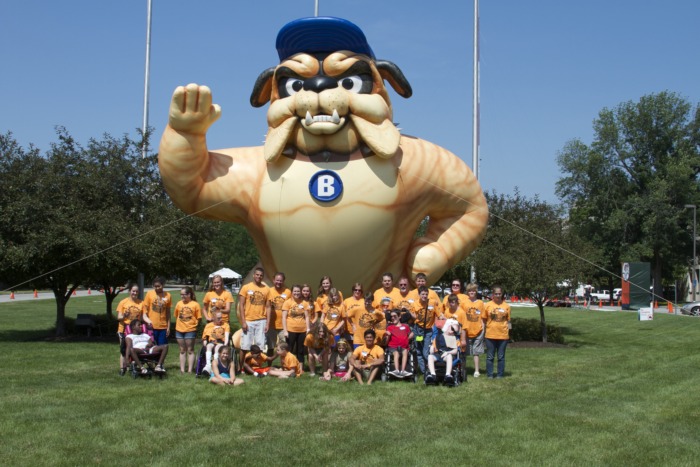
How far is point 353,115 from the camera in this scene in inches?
329

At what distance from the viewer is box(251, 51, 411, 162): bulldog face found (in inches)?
324

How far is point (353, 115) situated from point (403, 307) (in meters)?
2.23

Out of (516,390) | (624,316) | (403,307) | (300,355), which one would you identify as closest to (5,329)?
(300,355)

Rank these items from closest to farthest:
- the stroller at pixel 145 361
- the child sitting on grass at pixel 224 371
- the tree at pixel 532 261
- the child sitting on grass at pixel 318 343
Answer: the child sitting on grass at pixel 224 371 < the stroller at pixel 145 361 < the child sitting on grass at pixel 318 343 < the tree at pixel 532 261

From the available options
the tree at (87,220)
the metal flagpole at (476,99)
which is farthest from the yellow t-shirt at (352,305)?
the metal flagpole at (476,99)

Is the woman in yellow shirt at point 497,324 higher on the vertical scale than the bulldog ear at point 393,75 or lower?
lower

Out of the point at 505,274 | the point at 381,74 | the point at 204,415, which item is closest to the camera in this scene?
the point at 204,415

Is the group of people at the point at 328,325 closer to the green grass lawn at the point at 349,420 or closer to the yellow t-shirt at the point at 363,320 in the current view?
the yellow t-shirt at the point at 363,320

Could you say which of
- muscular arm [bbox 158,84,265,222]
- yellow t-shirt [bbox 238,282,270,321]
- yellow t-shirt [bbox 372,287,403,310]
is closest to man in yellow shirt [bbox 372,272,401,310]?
yellow t-shirt [bbox 372,287,403,310]

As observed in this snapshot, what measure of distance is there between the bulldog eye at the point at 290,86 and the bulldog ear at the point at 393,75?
38.7 inches

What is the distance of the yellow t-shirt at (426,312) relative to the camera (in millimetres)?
8297

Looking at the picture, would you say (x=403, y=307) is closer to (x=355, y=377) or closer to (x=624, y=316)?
(x=355, y=377)

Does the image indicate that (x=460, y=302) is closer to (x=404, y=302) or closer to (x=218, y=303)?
(x=404, y=302)

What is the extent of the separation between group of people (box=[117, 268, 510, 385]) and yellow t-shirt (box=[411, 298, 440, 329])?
11 millimetres
